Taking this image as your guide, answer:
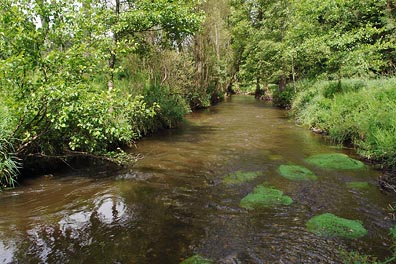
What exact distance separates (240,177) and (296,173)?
1.54 m

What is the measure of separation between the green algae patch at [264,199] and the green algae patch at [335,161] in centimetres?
272

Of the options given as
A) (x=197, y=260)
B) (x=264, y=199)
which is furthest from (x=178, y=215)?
(x=264, y=199)

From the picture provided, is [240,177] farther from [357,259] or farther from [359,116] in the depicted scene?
[359,116]

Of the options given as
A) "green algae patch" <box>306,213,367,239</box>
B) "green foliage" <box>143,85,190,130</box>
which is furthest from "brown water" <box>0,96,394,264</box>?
"green foliage" <box>143,85,190,130</box>

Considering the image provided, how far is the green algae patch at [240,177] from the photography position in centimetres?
765

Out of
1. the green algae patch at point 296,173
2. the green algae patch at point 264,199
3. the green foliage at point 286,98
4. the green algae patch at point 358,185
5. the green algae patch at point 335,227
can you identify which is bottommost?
the green algae patch at point 335,227

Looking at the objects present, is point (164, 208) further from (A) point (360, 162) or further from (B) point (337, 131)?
(B) point (337, 131)

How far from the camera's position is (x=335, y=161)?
909 cm

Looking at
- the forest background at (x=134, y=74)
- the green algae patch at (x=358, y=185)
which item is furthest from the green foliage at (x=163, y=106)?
the green algae patch at (x=358, y=185)

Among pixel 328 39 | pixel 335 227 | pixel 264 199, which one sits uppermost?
pixel 328 39

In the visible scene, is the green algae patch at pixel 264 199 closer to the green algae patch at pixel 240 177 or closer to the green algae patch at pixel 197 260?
the green algae patch at pixel 240 177

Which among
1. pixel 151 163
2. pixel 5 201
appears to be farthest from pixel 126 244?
pixel 151 163

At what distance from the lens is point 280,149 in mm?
10758

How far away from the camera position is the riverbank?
856 cm
